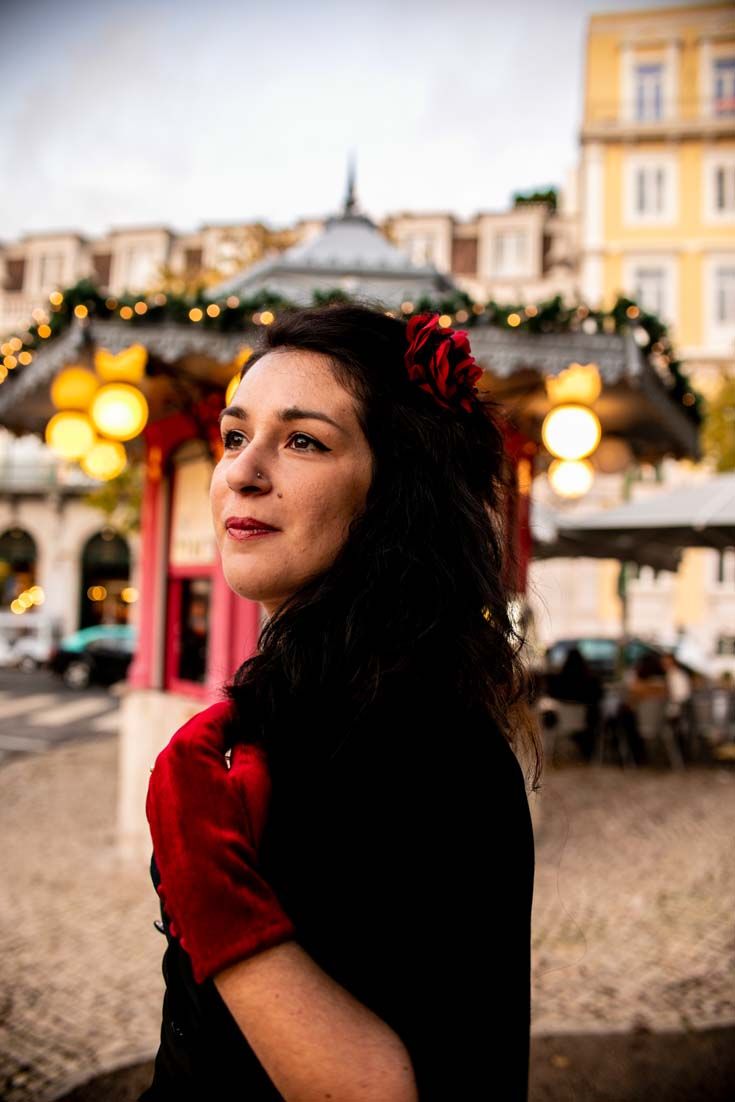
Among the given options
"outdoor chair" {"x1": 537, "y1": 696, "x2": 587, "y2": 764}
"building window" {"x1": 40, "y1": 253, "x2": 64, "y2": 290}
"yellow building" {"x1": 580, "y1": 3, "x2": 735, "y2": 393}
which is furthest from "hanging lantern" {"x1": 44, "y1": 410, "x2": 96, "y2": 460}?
"building window" {"x1": 40, "y1": 253, "x2": 64, "y2": 290}

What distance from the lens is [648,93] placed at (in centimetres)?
2916

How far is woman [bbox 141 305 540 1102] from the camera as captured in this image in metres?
0.80

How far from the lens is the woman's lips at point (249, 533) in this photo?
109cm

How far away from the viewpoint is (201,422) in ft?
17.7

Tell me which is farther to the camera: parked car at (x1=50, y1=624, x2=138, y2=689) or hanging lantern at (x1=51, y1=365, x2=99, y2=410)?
parked car at (x1=50, y1=624, x2=138, y2=689)

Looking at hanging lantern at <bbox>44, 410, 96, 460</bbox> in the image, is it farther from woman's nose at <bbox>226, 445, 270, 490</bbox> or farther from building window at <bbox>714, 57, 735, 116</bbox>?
building window at <bbox>714, 57, 735, 116</bbox>

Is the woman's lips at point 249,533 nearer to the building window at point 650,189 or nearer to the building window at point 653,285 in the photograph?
the building window at point 653,285

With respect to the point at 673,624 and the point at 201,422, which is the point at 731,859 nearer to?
the point at 201,422

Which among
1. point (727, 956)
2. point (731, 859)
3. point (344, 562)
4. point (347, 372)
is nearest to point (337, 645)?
point (344, 562)

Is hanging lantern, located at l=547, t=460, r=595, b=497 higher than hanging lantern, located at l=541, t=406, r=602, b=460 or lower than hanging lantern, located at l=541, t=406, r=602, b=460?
lower

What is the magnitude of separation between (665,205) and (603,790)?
26.0m

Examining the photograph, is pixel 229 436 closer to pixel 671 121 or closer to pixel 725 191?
pixel 725 191

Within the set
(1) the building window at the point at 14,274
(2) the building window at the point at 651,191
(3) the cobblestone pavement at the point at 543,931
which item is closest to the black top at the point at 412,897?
(3) the cobblestone pavement at the point at 543,931

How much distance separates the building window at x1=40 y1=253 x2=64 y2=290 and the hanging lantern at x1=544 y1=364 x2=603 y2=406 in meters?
33.7
